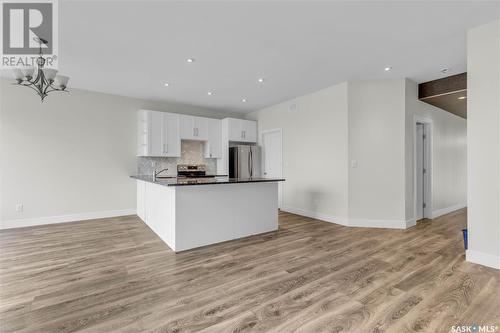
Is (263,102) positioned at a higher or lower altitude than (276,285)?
higher

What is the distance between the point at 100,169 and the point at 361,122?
535 cm

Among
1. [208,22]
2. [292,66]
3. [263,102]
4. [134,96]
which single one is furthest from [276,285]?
[134,96]

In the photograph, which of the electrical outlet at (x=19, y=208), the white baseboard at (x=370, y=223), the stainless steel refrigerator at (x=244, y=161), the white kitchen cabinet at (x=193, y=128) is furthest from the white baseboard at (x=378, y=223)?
the electrical outlet at (x=19, y=208)

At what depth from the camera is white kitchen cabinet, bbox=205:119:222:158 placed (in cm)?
604

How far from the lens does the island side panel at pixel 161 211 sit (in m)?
3.06

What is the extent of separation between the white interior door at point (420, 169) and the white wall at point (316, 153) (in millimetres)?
1711

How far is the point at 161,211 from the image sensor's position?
347cm

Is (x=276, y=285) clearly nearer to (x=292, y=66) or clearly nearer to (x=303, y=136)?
(x=292, y=66)

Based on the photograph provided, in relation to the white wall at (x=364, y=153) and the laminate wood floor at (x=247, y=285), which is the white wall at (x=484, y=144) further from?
the white wall at (x=364, y=153)

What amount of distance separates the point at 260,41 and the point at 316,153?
2.66 metres

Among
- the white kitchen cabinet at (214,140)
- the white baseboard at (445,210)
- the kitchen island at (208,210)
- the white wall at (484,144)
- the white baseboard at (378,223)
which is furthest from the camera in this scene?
the white kitchen cabinet at (214,140)

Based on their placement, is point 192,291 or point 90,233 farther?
point 90,233

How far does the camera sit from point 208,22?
2.45m

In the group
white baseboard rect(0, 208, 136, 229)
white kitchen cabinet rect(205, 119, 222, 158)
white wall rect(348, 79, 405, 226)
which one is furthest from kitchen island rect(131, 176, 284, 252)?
white kitchen cabinet rect(205, 119, 222, 158)
